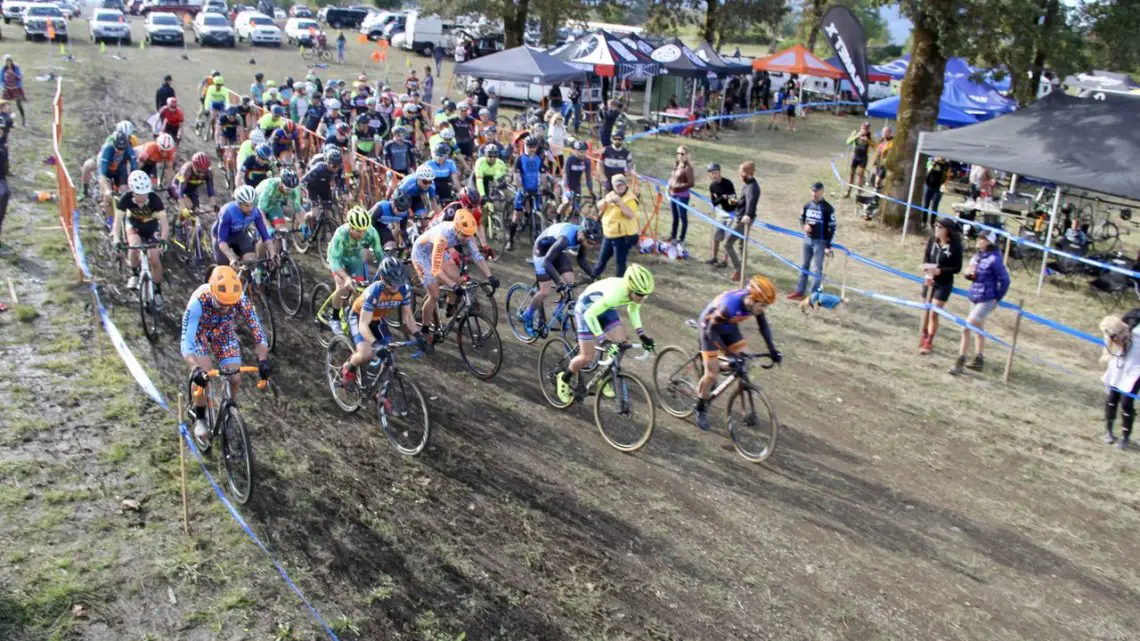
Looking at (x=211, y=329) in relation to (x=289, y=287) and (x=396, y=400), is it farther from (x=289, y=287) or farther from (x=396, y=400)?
(x=289, y=287)

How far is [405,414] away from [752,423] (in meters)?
3.54

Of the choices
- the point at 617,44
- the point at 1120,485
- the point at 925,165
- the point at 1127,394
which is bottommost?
the point at 1120,485

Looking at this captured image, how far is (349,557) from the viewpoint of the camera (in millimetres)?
6906

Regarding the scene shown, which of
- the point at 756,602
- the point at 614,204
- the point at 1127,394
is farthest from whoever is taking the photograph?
the point at 614,204

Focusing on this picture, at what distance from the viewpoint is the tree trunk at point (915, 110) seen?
712 inches

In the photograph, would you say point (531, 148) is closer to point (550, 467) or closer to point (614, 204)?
point (614, 204)

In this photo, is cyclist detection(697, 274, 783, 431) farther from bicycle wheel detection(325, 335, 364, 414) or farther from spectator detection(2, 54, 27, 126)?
spectator detection(2, 54, 27, 126)

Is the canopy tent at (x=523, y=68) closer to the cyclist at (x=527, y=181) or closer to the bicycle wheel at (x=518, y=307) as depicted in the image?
the cyclist at (x=527, y=181)

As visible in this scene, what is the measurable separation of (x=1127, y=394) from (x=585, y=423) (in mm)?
5975

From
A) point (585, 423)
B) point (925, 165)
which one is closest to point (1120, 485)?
point (585, 423)

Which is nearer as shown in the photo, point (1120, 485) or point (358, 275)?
point (1120, 485)

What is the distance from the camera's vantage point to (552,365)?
401 inches

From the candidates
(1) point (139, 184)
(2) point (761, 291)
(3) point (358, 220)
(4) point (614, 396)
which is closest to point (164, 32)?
(1) point (139, 184)

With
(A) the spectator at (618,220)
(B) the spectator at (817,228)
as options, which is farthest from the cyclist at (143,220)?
(B) the spectator at (817,228)
